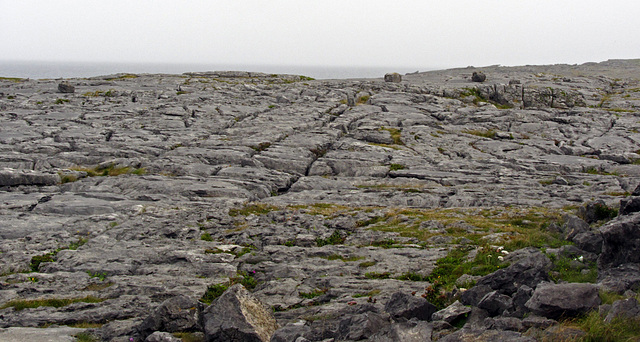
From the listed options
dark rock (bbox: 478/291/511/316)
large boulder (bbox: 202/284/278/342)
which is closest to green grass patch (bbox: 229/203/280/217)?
large boulder (bbox: 202/284/278/342)

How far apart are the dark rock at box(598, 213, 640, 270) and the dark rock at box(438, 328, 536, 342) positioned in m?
5.28

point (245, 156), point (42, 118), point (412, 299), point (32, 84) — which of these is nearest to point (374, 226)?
point (412, 299)

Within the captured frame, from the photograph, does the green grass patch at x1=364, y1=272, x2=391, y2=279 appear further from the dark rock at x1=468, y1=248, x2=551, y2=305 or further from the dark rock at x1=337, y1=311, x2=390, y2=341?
the dark rock at x1=337, y1=311, x2=390, y2=341

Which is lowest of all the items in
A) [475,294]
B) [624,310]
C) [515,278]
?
[475,294]

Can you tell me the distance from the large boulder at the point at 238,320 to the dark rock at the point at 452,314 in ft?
13.7

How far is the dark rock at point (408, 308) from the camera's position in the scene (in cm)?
1080

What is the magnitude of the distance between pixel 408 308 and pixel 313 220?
11.3 metres

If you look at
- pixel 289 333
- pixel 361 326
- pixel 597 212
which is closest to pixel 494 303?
pixel 361 326

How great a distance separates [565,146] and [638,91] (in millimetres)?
40182

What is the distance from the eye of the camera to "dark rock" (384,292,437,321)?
10.8 meters

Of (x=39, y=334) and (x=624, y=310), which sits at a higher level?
(x=624, y=310)

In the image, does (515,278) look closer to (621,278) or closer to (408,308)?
(621,278)

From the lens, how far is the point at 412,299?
1110 centimetres

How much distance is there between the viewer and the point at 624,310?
8.44 m
